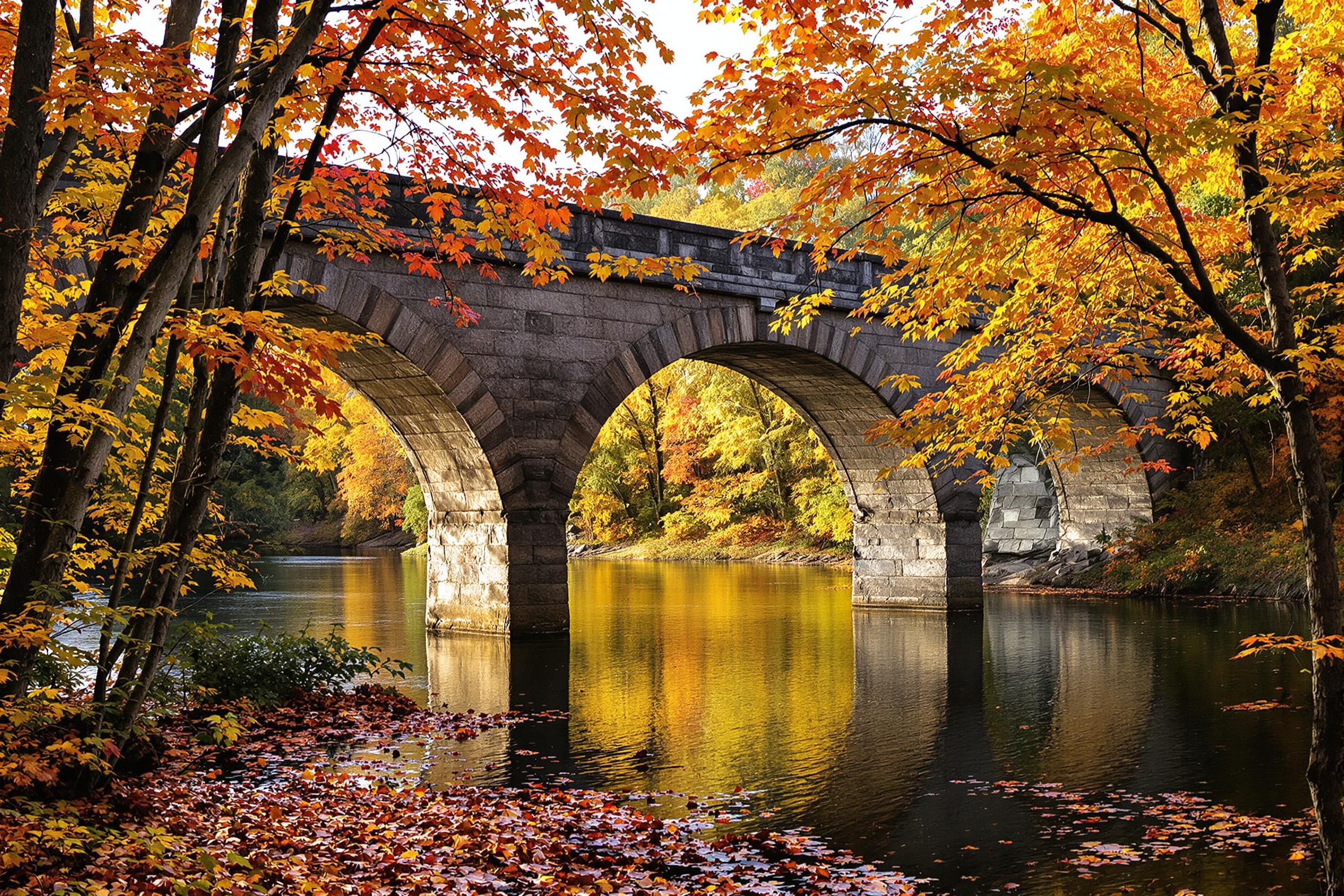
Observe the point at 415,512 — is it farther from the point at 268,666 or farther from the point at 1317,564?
the point at 1317,564

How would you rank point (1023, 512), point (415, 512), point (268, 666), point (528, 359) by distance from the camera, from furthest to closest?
point (415, 512) → point (1023, 512) → point (528, 359) → point (268, 666)

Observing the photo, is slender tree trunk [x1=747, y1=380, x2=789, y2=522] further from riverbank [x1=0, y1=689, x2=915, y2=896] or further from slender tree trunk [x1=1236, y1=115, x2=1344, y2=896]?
slender tree trunk [x1=1236, y1=115, x2=1344, y2=896]

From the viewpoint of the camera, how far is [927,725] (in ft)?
30.4

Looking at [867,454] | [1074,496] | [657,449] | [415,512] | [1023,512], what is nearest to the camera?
[867,454]

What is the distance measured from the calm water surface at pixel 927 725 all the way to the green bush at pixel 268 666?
88cm

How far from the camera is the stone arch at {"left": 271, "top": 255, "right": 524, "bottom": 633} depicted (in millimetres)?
12625

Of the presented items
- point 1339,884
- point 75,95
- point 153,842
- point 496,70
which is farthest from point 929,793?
point 75,95

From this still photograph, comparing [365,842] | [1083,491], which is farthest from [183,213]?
[1083,491]

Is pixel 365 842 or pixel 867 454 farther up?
pixel 867 454

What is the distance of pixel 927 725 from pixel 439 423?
7165 mm

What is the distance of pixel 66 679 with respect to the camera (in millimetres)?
5887

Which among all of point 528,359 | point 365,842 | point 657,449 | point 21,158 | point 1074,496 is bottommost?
Answer: point 365,842

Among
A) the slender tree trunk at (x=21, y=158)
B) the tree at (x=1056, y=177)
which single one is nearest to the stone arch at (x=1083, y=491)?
the tree at (x=1056, y=177)

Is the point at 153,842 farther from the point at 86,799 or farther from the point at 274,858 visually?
the point at 86,799
